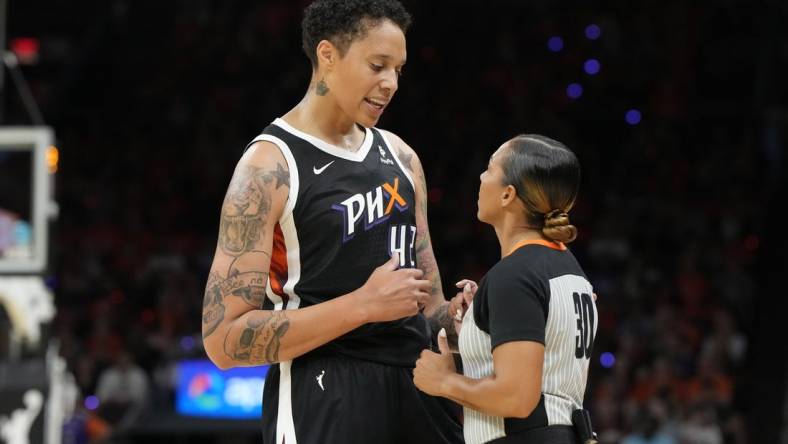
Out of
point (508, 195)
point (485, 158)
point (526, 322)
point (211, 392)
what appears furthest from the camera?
point (485, 158)

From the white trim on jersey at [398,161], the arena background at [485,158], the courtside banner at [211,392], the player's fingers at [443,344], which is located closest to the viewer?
the player's fingers at [443,344]

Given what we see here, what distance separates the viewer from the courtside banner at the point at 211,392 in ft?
35.1

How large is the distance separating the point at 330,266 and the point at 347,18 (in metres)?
0.66

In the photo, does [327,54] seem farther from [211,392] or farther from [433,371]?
[211,392]

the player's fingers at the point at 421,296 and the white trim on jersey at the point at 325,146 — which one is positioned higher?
the white trim on jersey at the point at 325,146

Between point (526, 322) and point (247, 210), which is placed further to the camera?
point (247, 210)

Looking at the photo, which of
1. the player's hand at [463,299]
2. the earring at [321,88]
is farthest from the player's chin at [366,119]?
the player's hand at [463,299]

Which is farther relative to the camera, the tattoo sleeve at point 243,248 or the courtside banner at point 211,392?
the courtside banner at point 211,392

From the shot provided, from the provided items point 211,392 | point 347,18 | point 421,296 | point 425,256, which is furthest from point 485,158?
point 421,296

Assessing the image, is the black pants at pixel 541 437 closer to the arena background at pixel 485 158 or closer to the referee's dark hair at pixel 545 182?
the referee's dark hair at pixel 545 182

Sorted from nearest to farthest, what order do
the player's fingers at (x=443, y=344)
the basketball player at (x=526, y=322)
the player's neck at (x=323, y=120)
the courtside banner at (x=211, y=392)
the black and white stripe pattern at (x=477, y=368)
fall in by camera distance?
the basketball player at (x=526, y=322) < the black and white stripe pattern at (x=477, y=368) < the player's fingers at (x=443, y=344) < the player's neck at (x=323, y=120) < the courtside banner at (x=211, y=392)

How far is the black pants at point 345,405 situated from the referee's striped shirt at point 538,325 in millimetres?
237

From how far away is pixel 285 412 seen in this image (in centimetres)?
308

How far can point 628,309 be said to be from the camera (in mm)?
11750
